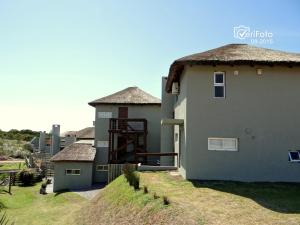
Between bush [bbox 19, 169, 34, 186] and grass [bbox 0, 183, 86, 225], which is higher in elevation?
bush [bbox 19, 169, 34, 186]

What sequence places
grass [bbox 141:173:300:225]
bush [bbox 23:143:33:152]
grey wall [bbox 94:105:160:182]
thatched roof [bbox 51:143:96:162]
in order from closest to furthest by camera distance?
1. grass [bbox 141:173:300:225]
2. thatched roof [bbox 51:143:96:162]
3. grey wall [bbox 94:105:160:182]
4. bush [bbox 23:143:33:152]

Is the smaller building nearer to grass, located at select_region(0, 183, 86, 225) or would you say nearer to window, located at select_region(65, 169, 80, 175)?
window, located at select_region(65, 169, 80, 175)

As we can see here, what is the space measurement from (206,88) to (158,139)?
16970mm

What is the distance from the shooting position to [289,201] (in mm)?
10969

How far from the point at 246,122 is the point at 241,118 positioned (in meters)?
0.32

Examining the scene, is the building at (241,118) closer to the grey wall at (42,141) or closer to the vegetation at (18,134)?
the grey wall at (42,141)

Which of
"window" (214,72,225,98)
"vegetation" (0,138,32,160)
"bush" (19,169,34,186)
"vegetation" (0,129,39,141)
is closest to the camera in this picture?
"window" (214,72,225,98)

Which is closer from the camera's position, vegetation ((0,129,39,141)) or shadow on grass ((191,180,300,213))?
shadow on grass ((191,180,300,213))

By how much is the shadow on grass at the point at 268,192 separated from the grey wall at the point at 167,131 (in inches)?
388

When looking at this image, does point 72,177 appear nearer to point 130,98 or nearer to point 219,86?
point 130,98

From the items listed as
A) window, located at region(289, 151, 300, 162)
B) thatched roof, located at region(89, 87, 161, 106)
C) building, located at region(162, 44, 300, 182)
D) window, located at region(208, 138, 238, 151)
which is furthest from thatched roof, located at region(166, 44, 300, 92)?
thatched roof, located at region(89, 87, 161, 106)

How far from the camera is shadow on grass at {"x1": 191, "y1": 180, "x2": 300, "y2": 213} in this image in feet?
33.7

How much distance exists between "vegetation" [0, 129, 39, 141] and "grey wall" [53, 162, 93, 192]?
1878 inches

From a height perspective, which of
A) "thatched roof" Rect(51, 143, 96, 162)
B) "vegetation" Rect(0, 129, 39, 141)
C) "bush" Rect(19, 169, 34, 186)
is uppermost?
"vegetation" Rect(0, 129, 39, 141)
